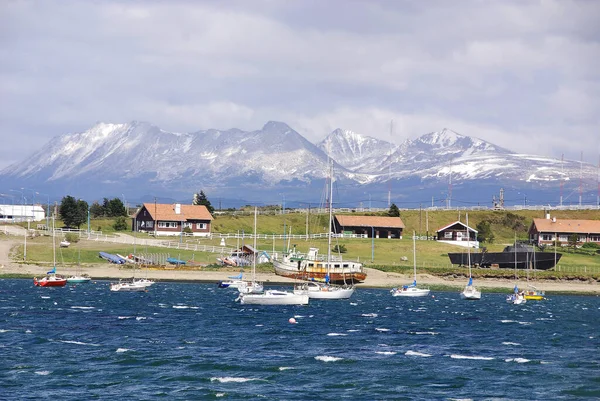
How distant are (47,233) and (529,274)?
71.8 metres

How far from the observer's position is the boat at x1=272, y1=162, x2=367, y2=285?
105438 millimetres

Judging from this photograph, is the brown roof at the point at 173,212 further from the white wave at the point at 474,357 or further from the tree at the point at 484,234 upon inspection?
the white wave at the point at 474,357

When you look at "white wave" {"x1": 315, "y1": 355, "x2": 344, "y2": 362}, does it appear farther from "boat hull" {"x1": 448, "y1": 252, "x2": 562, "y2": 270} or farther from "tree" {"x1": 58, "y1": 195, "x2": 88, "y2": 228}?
"tree" {"x1": 58, "y1": 195, "x2": 88, "y2": 228}

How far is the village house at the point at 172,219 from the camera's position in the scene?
15488cm

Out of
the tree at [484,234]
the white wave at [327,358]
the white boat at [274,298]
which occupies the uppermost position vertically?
the tree at [484,234]

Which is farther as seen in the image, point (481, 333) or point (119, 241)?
point (119, 241)

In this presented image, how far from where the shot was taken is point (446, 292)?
352ft

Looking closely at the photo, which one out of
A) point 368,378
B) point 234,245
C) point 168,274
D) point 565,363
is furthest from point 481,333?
point 234,245

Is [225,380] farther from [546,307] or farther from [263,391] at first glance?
[546,307]

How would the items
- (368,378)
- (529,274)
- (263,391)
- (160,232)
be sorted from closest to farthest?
(263,391) → (368,378) → (529,274) → (160,232)

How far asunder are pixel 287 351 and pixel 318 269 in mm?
54117

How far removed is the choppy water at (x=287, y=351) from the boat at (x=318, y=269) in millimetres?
18354

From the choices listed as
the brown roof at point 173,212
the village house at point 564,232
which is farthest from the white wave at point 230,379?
the village house at point 564,232

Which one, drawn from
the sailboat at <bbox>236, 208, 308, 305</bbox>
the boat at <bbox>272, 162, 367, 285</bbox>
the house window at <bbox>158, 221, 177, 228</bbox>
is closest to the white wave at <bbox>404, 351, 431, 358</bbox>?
the sailboat at <bbox>236, 208, 308, 305</bbox>
